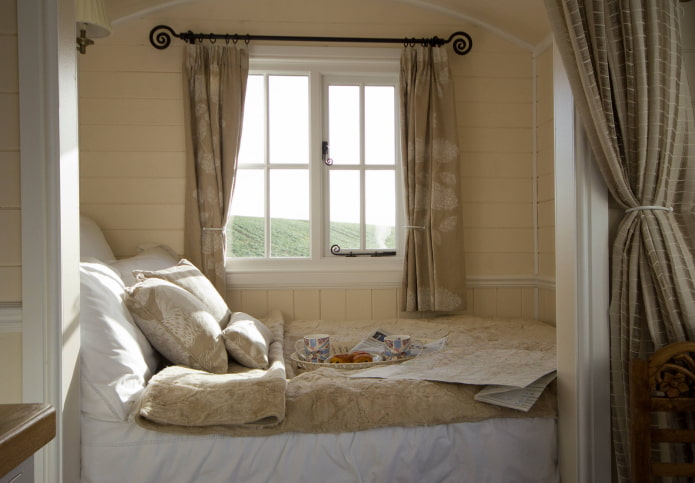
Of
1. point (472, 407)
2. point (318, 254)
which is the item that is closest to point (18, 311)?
point (472, 407)

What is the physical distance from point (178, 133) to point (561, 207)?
2.41 meters

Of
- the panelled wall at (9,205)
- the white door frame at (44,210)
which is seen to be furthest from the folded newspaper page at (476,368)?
the panelled wall at (9,205)

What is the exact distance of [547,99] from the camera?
139 inches

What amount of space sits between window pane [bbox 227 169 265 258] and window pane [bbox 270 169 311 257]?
70mm

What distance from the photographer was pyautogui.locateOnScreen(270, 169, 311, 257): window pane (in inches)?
144

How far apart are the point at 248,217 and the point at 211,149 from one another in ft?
1.61

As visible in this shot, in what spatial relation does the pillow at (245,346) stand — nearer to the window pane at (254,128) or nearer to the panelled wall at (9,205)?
the panelled wall at (9,205)

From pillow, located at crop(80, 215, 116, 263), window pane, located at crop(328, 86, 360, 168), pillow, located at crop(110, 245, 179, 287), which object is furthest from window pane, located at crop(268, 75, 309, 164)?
pillow, located at crop(80, 215, 116, 263)

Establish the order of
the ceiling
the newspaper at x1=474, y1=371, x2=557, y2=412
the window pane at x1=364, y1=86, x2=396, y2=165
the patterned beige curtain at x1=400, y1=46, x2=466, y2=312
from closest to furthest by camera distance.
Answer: the newspaper at x1=474, y1=371, x2=557, y2=412, the ceiling, the patterned beige curtain at x1=400, y1=46, x2=466, y2=312, the window pane at x1=364, y1=86, x2=396, y2=165

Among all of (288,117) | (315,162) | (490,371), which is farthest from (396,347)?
(288,117)

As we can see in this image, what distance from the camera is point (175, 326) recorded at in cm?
202

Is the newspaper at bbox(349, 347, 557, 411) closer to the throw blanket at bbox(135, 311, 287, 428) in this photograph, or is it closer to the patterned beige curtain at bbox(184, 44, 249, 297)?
the throw blanket at bbox(135, 311, 287, 428)

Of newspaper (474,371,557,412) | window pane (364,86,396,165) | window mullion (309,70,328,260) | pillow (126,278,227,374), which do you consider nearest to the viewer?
newspaper (474,371,557,412)

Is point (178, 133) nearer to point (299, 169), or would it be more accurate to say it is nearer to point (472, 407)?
point (299, 169)
